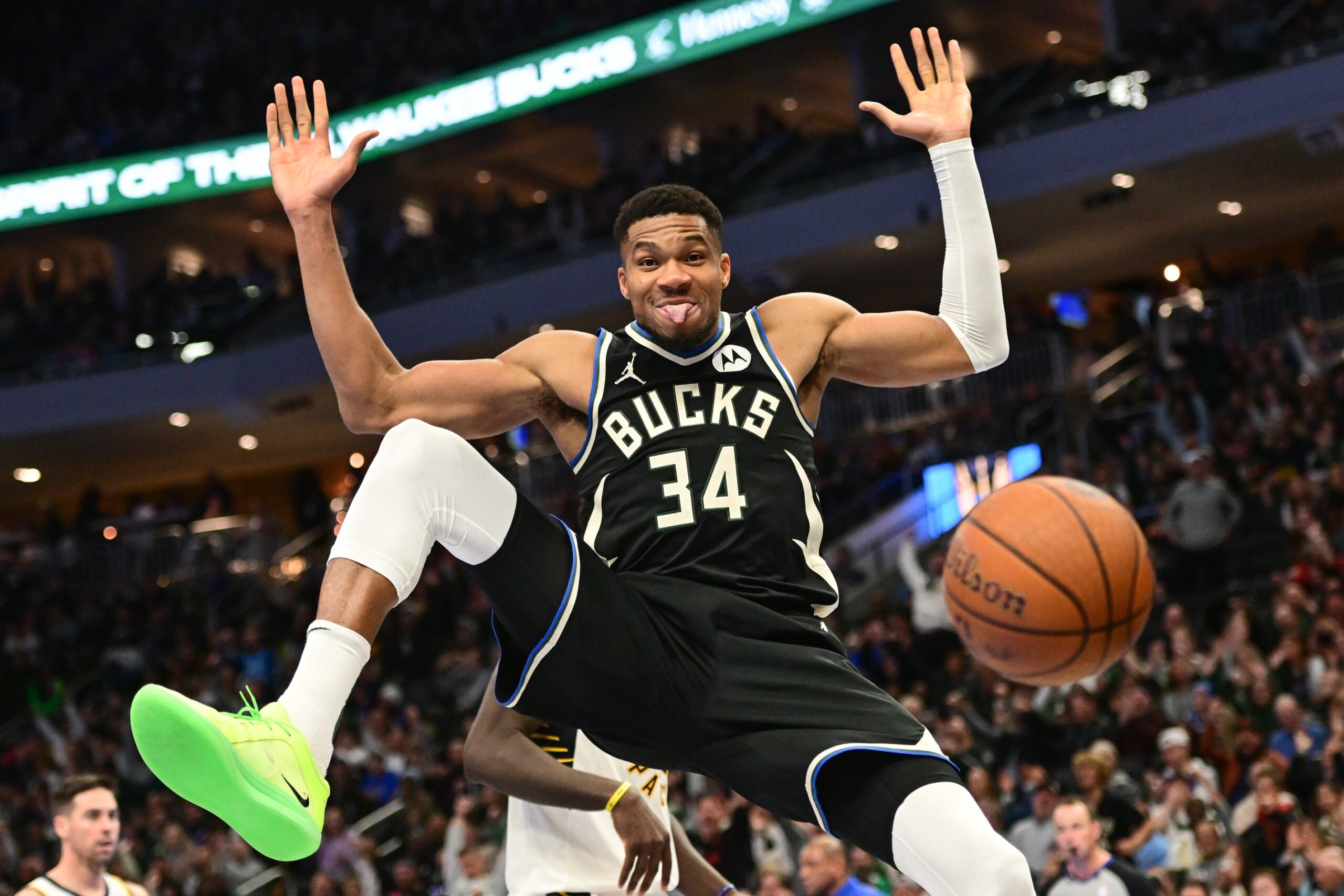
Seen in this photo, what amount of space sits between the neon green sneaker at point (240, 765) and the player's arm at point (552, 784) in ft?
3.36

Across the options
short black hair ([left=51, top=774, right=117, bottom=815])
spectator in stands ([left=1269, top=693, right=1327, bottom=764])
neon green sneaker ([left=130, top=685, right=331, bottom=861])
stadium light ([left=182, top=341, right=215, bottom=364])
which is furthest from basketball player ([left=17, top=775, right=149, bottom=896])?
stadium light ([left=182, top=341, right=215, bottom=364])

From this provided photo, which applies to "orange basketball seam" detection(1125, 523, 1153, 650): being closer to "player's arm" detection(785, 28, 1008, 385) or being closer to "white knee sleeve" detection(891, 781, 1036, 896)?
"player's arm" detection(785, 28, 1008, 385)

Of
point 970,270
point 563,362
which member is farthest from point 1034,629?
point 563,362

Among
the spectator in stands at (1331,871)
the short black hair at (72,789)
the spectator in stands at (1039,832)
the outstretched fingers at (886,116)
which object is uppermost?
the outstretched fingers at (886,116)

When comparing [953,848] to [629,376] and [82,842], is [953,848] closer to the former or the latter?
[629,376]

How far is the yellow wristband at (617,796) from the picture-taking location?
395 cm

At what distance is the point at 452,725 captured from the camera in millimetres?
14359

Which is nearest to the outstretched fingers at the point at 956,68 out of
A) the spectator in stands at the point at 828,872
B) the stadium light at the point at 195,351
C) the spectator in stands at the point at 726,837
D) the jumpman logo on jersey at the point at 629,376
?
the jumpman logo on jersey at the point at 629,376

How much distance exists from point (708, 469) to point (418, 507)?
0.69m

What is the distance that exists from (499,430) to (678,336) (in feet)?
1.72

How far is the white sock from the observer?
2.99m

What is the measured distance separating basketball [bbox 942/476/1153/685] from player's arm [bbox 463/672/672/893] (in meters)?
1.64

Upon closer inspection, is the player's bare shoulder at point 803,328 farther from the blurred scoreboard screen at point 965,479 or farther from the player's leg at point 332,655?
the blurred scoreboard screen at point 965,479

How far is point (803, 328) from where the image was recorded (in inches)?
148
